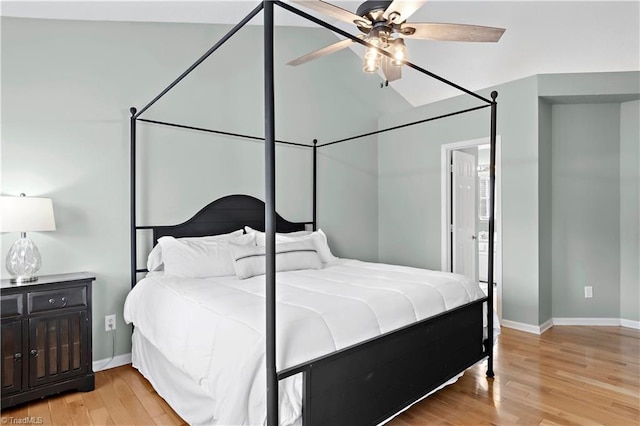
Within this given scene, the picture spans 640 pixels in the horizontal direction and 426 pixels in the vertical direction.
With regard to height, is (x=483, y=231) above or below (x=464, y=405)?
above

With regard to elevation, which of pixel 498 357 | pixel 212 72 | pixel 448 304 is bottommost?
pixel 498 357

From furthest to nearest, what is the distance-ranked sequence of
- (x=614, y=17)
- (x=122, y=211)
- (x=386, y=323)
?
(x=614, y=17) < (x=122, y=211) < (x=386, y=323)

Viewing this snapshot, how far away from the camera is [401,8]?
2.08 meters

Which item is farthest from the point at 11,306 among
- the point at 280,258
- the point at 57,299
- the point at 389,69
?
the point at 389,69

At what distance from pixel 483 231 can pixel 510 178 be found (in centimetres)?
330

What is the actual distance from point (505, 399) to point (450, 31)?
7.81ft

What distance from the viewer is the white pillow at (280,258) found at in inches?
112

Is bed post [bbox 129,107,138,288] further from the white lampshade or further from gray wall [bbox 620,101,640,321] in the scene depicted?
gray wall [bbox 620,101,640,321]

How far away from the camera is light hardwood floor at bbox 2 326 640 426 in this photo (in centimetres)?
223

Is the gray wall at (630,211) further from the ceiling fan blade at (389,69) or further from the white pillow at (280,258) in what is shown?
the white pillow at (280,258)

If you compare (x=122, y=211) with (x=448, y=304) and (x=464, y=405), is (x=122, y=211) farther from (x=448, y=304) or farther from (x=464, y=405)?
(x=464, y=405)

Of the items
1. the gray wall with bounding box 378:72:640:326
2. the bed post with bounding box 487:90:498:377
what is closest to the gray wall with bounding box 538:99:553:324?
the gray wall with bounding box 378:72:640:326

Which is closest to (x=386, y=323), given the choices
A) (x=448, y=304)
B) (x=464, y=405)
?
(x=448, y=304)

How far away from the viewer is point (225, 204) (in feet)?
11.8
